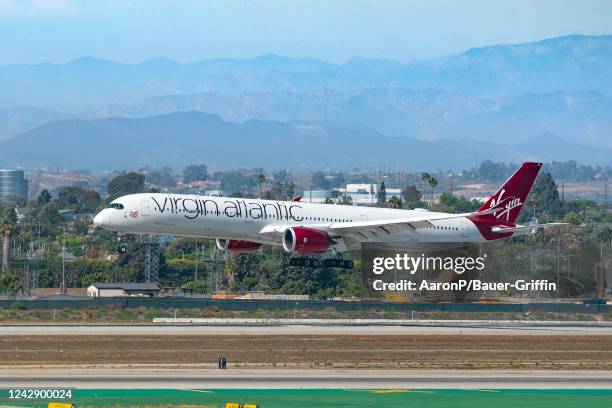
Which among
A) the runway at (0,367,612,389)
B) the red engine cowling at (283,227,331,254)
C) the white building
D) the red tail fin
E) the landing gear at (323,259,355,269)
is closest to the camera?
the runway at (0,367,612,389)

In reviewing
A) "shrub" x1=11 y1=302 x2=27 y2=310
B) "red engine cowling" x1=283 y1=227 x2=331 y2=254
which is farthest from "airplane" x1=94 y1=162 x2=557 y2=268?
"shrub" x1=11 y1=302 x2=27 y2=310

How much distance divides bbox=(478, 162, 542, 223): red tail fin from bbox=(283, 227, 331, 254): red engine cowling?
574 inches

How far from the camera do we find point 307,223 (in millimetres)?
84750

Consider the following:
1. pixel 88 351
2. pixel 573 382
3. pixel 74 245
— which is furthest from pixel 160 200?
pixel 74 245

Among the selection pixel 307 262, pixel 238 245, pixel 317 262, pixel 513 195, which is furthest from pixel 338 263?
pixel 513 195

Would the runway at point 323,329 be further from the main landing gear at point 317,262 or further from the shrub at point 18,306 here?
the shrub at point 18,306

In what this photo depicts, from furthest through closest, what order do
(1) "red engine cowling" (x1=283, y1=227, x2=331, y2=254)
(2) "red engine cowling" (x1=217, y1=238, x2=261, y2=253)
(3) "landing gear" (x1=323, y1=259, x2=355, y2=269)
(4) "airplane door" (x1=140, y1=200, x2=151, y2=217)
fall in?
(2) "red engine cowling" (x1=217, y1=238, x2=261, y2=253), (3) "landing gear" (x1=323, y1=259, x2=355, y2=269), (1) "red engine cowling" (x1=283, y1=227, x2=331, y2=254), (4) "airplane door" (x1=140, y1=200, x2=151, y2=217)

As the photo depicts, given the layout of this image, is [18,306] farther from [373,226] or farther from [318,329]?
[373,226]

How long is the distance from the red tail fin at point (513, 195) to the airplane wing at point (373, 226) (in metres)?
6.55

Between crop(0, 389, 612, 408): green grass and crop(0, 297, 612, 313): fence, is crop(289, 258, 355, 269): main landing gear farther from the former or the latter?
crop(0, 389, 612, 408): green grass

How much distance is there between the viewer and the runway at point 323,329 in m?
70.6

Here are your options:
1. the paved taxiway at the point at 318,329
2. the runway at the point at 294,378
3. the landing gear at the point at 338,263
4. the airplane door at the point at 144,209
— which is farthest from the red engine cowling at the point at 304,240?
the runway at the point at 294,378

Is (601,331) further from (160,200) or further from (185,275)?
(185,275)

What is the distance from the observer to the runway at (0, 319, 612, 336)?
70562mm
